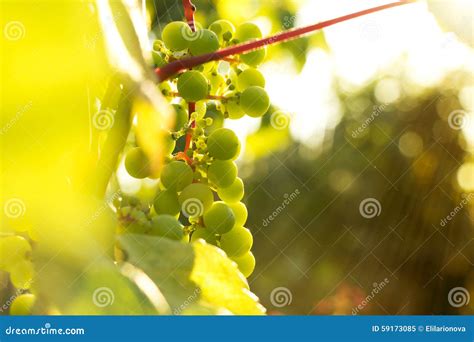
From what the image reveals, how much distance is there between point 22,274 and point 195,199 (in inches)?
9.4

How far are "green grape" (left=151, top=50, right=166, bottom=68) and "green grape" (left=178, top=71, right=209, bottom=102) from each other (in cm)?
3

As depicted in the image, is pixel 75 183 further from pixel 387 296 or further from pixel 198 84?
pixel 387 296

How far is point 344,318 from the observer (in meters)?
0.70

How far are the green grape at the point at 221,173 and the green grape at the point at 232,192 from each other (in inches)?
0.6

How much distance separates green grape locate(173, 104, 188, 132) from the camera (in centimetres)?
58

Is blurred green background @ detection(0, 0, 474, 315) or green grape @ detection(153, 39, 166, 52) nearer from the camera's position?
green grape @ detection(153, 39, 166, 52)

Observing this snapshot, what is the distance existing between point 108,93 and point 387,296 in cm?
912

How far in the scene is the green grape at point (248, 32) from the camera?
2.11 ft

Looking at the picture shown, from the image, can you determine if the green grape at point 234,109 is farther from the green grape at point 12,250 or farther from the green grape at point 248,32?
the green grape at point 12,250

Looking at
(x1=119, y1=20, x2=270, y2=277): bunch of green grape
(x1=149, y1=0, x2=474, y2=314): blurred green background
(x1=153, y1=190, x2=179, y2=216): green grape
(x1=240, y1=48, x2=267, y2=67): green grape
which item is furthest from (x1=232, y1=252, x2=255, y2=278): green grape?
(x1=149, y1=0, x2=474, y2=314): blurred green background

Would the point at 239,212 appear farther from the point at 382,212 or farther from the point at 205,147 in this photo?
the point at 382,212

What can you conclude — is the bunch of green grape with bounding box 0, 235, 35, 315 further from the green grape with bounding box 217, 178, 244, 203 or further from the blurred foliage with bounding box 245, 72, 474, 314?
the blurred foliage with bounding box 245, 72, 474, 314

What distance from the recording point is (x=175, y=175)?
0.55 meters

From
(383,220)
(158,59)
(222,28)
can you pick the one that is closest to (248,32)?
(222,28)
